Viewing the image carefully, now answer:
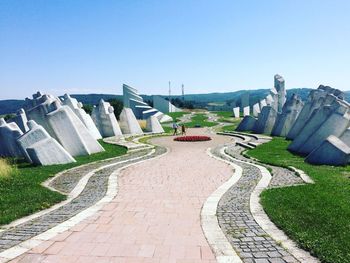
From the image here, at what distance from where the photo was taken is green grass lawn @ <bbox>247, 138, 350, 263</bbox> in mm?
5594

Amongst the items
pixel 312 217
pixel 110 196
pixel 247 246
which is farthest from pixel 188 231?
pixel 110 196

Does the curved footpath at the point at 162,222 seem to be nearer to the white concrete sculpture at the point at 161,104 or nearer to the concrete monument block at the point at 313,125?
the concrete monument block at the point at 313,125

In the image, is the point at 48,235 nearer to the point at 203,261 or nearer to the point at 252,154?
the point at 203,261

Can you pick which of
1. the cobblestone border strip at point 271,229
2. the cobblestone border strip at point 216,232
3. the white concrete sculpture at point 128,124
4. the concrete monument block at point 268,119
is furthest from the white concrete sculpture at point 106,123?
the cobblestone border strip at point 271,229

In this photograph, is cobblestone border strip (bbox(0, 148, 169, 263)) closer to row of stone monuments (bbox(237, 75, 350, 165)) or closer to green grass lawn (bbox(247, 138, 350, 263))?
green grass lawn (bbox(247, 138, 350, 263))

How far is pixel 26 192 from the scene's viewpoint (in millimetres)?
9477

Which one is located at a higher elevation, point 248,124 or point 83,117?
point 83,117

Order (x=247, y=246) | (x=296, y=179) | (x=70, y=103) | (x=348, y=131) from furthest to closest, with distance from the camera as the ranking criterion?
(x=70, y=103) → (x=348, y=131) → (x=296, y=179) → (x=247, y=246)

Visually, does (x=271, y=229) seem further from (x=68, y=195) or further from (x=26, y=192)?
(x=26, y=192)

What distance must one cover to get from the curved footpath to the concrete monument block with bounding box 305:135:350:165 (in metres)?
2.34

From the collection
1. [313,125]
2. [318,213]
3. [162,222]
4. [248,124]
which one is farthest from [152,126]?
[318,213]

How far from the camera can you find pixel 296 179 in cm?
1109

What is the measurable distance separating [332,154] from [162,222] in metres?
9.41

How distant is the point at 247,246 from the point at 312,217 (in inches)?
74.7
